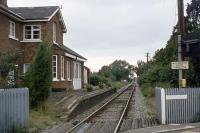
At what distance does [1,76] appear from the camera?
20359mm

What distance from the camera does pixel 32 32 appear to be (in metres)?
37.0

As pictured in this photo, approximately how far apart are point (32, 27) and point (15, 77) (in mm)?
16494

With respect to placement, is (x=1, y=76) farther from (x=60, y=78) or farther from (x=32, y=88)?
(x=60, y=78)

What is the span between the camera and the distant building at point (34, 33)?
32.2 meters

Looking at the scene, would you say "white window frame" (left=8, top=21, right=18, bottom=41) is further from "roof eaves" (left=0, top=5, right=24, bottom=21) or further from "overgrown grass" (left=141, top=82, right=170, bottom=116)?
"overgrown grass" (left=141, top=82, right=170, bottom=116)

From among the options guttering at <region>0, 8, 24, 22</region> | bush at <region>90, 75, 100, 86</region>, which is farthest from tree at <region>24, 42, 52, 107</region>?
bush at <region>90, 75, 100, 86</region>

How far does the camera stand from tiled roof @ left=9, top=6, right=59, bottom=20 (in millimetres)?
37297

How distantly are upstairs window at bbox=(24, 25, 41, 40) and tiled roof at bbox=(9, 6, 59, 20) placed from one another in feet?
2.45

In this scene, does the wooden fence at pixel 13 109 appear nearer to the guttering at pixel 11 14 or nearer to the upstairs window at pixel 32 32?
the guttering at pixel 11 14

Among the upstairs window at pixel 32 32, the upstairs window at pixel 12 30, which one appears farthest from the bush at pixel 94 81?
the upstairs window at pixel 12 30

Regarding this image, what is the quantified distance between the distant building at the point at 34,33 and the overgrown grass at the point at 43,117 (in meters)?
8.57

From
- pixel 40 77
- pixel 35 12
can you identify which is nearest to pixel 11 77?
pixel 40 77

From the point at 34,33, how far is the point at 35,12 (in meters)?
2.67

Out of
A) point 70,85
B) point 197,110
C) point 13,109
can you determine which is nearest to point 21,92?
point 13,109
